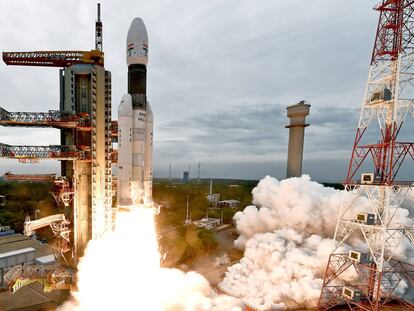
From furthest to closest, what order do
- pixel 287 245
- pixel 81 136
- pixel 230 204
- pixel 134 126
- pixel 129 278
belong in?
pixel 230 204
pixel 287 245
pixel 81 136
pixel 134 126
pixel 129 278

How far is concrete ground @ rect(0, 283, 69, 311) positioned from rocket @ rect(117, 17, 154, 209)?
13.8 m

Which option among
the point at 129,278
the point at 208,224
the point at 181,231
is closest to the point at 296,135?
the point at 208,224

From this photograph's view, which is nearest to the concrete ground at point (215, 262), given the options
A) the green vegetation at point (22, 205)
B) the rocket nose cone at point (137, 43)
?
the rocket nose cone at point (137, 43)

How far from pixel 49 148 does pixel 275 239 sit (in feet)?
95.8

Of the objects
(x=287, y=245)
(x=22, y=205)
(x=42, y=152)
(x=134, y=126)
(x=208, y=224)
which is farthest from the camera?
(x=22, y=205)

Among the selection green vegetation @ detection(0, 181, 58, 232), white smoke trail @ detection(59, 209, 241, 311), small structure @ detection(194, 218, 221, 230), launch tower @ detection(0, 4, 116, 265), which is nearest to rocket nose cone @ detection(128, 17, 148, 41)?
launch tower @ detection(0, 4, 116, 265)

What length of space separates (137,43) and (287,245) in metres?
29.3

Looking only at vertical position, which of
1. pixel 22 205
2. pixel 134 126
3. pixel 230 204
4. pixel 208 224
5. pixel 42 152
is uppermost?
pixel 134 126

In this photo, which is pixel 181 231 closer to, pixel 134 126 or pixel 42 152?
pixel 42 152

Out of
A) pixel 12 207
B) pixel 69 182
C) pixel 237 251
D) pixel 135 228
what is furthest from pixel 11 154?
pixel 12 207

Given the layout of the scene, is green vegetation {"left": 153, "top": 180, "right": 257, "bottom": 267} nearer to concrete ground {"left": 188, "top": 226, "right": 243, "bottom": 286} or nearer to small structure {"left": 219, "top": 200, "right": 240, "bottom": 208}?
concrete ground {"left": 188, "top": 226, "right": 243, "bottom": 286}

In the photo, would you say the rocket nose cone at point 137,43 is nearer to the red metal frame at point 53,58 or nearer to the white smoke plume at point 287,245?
the red metal frame at point 53,58

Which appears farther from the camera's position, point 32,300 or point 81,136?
point 81,136

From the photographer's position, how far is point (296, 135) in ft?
195
